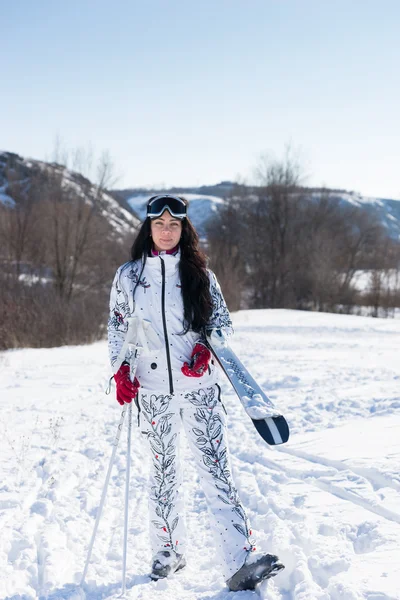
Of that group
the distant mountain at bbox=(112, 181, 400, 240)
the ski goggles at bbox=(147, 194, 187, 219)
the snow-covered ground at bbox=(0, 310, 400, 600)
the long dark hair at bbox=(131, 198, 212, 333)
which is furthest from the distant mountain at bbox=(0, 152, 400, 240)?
the snow-covered ground at bbox=(0, 310, 400, 600)

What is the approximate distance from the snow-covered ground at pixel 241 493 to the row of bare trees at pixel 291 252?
69.0ft

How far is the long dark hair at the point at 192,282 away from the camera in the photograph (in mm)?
2594

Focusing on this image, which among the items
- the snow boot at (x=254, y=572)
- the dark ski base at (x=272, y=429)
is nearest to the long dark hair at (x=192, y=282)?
the dark ski base at (x=272, y=429)

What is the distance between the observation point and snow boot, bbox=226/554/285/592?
2.43 m

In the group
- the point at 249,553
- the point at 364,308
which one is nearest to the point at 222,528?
the point at 249,553

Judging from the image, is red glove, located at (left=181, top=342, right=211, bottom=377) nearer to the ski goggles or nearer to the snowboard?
the snowboard

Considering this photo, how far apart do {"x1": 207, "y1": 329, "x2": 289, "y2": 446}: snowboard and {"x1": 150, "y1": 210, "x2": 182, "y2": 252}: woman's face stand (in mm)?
508

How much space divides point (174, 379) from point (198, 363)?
0.16 m

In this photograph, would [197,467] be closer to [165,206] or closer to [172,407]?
[172,407]

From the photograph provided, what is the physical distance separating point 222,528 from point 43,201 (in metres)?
23.6

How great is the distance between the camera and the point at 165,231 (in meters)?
2.64

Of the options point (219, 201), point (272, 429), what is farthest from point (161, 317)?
point (219, 201)

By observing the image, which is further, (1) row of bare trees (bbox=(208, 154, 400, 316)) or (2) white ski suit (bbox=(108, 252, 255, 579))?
(1) row of bare trees (bbox=(208, 154, 400, 316))

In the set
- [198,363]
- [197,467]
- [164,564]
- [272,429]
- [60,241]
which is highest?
[60,241]
